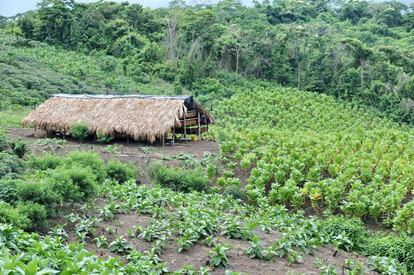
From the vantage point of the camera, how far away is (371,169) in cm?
1596

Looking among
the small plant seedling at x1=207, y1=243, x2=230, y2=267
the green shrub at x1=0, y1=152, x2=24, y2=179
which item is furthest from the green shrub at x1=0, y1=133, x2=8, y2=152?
the small plant seedling at x1=207, y1=243, x2=230, y2=267

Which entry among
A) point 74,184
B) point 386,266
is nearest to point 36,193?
point 74,184

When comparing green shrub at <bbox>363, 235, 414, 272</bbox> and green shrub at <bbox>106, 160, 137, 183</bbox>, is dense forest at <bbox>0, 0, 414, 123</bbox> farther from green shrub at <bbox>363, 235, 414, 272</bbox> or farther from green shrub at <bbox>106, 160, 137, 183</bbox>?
green shrub at <bbox>363, 235, 414, 272</bbox>

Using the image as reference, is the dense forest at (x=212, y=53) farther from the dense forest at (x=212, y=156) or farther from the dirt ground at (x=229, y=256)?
the dirt ground at (x=229, y=256)

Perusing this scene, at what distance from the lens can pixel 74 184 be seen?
10.1 metres

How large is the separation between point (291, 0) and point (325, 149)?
4876 cm

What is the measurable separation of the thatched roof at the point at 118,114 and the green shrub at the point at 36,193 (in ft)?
34.8

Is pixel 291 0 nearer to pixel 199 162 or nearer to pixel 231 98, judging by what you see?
pixel 231 98

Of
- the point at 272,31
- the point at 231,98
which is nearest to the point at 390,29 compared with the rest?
the point at 272,31

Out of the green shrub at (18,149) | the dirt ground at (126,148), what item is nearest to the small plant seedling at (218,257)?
the green shrub at (18,149)

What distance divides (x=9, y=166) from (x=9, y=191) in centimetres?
259

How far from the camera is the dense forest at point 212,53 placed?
37.2 metres

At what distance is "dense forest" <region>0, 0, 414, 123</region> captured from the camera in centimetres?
3722

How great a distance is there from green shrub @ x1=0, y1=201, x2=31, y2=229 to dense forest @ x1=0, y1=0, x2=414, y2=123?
25.2 m
